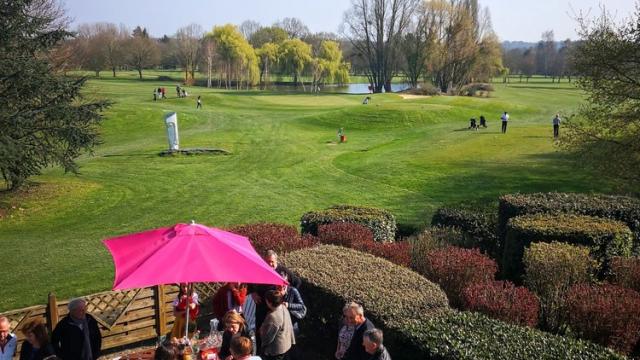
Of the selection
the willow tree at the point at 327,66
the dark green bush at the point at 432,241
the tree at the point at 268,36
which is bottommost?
the dark green bush at the point at 432,241

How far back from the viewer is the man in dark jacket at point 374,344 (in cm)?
581

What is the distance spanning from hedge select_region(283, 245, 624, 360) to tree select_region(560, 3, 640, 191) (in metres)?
13.4

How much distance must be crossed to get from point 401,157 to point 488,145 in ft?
20.4

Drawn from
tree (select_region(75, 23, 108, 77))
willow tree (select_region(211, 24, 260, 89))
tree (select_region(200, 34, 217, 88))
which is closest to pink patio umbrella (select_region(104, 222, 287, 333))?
tree (select_region(75, 23, 108, 77))

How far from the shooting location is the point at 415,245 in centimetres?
1209

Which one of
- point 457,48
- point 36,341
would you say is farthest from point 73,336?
point 457,48

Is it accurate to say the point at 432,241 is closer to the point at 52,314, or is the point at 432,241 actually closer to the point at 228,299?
the point at 228,299

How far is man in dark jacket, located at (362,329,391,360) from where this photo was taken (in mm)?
5809

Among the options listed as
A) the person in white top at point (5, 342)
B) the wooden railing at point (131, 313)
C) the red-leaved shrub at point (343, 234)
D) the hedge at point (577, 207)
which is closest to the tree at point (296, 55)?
the hedge at point (577, 207)

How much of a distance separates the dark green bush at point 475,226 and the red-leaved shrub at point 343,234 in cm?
298

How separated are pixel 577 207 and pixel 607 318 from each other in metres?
5.98

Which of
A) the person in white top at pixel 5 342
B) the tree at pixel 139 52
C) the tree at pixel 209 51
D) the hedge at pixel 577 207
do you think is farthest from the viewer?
the tree at pixel 139 52

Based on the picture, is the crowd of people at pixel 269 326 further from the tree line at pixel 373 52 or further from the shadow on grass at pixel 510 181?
the tree line at pixel 373 52

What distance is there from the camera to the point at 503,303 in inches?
319
